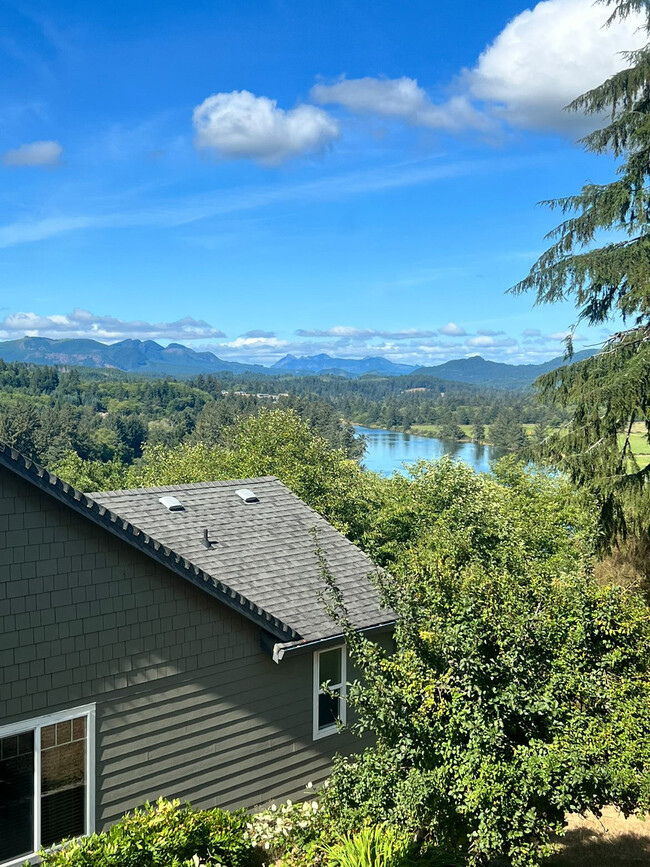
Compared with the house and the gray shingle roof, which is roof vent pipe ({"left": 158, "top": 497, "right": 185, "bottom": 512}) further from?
the house

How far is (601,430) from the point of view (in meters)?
13.4

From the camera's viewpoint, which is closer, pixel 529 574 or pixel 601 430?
pixel 529 574

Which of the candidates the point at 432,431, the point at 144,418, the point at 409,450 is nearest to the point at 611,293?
the point at 409,450

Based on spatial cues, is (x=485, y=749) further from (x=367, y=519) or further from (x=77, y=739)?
(x=367, y=519)

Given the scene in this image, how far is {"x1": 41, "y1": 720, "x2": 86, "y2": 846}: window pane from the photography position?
7.82m

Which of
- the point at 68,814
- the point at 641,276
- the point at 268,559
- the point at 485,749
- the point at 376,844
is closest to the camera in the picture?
the point at 485,749

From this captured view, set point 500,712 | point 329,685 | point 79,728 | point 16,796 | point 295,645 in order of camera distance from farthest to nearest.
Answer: point 329,685
point 295,645
point 79,728
point 16,796
point 500,712

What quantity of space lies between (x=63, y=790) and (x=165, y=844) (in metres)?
1.74

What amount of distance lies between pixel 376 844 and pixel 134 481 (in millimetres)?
37271

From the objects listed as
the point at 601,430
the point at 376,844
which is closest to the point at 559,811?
the point at 376,844

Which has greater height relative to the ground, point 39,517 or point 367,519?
point 39,517

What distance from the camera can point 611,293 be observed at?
13.8 meters

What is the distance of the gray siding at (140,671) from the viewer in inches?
299

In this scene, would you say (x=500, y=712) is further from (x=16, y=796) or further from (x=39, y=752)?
(x=16, y=796)
